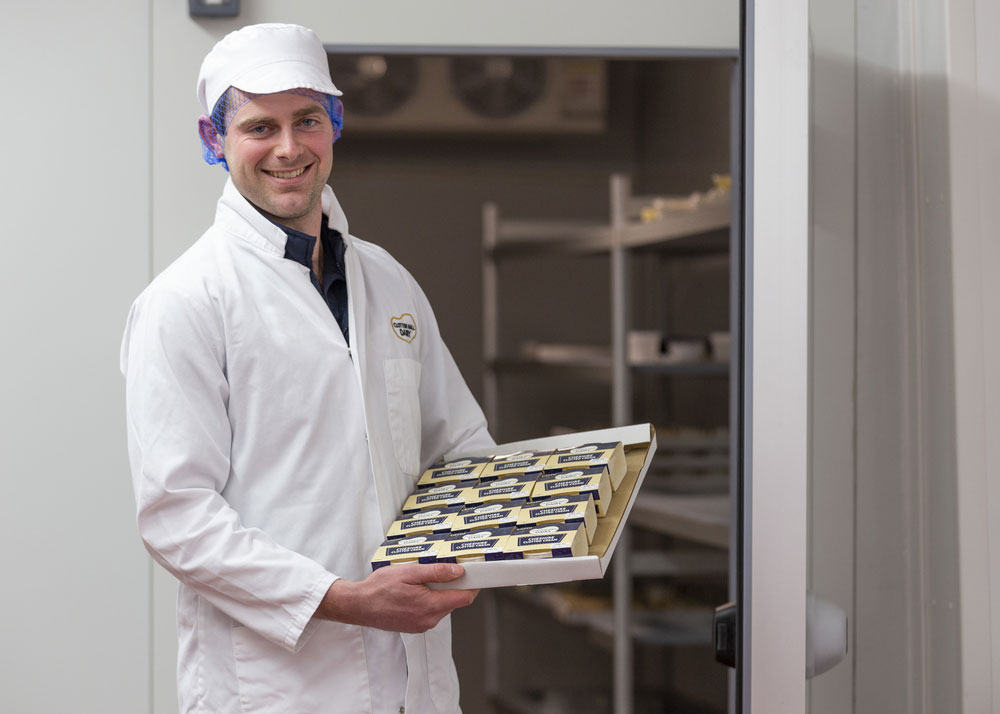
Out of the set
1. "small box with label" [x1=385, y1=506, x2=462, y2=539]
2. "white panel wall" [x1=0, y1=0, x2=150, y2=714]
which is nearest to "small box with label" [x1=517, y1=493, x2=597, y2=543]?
"small box with label" [x1=385, y1=506, x2=462, y2=539]

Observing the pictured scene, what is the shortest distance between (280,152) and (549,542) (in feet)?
2.16

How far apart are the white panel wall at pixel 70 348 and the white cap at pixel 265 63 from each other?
61 cm

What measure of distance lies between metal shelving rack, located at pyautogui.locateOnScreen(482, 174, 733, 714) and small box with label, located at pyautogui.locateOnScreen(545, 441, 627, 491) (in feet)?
4.17

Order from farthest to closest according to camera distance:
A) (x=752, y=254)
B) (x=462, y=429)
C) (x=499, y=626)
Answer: (x=499, y=626) < (x=462, y=429) < (x=752, y=254)

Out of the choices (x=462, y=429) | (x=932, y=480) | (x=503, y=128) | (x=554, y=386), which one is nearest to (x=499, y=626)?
(x=554, y=386)

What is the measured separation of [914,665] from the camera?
1377mm

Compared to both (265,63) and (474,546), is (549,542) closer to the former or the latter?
(474,546)

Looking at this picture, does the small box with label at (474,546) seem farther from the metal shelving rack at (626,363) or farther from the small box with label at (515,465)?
the metal shelving rack at (626,363)

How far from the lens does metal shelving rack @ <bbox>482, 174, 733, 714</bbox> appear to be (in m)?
2.64

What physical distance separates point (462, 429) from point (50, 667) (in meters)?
0.98

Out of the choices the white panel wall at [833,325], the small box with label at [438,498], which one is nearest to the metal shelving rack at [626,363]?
the white panel wall at [833,325]

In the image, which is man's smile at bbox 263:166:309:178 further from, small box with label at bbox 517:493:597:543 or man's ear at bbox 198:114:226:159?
small box with label at bbox 517:493:597:543

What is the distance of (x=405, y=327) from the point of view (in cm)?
150

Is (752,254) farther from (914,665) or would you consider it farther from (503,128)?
(503,128)
